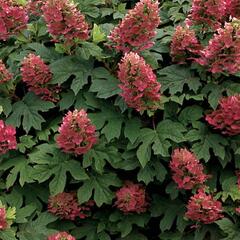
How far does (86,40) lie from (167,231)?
59.5 inches

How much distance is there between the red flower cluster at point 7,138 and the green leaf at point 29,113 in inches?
6.8

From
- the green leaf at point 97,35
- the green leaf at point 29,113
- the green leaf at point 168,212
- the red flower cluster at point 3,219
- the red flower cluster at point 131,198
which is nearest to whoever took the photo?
the red flower cluster at point 3,219

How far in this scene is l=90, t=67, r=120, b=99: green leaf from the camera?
12.8ft

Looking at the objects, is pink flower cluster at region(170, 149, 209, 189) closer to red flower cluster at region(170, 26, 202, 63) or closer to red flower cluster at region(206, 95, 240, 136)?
red flower cluster at region(206, 95, 240, 136)

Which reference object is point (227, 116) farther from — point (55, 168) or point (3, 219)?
point (3, 219)

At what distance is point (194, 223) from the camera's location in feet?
12.7

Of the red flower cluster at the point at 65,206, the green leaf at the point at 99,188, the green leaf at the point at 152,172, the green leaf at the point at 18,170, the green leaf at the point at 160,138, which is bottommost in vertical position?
the red flower cluster at the point at 65,206

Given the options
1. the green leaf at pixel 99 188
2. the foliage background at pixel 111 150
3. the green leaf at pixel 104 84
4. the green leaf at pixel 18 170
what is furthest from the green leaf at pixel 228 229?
the green leaf at pixel 18 170

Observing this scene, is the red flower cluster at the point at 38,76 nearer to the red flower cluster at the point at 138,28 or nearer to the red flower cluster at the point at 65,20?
the red flower cluster at the point at 65,20

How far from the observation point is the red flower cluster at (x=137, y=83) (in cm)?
363

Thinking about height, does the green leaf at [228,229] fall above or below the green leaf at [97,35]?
below

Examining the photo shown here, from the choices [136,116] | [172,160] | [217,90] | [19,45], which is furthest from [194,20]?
[19,45]

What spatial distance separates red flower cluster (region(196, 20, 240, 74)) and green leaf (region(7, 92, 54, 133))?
1.15 m

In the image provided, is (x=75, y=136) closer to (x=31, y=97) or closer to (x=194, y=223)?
(x=31, y=97)
